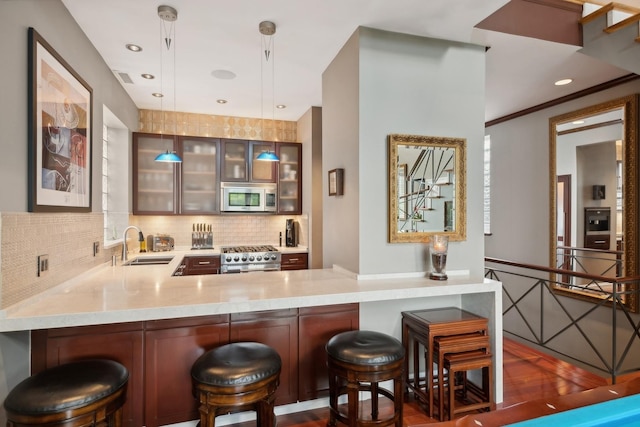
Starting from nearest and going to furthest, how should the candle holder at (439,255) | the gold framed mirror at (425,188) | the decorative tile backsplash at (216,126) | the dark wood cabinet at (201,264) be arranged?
the candle holder at (439,255) < the gold framed mirror at (425,188) < the dark wood cabinet at (201,264) < the decorative tile backsplash at (216,126)

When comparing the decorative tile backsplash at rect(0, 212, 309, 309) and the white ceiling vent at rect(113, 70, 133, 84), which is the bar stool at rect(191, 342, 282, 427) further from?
the white ceiling vent at rect(113, 70, 133, 84)

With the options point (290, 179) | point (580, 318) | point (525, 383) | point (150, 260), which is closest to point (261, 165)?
point (290, 179)

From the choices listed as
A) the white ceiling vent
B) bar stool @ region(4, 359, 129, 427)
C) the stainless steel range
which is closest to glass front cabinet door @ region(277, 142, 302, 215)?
the stainless steel range

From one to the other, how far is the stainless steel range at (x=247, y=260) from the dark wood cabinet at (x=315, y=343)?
88.7 inches

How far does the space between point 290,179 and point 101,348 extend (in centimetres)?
363

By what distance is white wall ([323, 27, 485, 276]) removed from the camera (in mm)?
A: 2707

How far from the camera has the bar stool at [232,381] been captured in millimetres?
1704

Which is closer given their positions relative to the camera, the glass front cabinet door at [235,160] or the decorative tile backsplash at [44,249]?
the decorative tile backsplash at [44,249]

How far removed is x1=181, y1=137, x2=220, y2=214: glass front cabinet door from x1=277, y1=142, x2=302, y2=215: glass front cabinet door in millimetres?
953

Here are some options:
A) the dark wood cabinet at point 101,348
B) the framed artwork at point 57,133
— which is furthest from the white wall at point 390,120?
the framed artwork at point 57,133

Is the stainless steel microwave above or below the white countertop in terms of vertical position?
above

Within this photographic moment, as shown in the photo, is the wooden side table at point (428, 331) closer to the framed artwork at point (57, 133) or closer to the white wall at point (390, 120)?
the white wall at point (390, 120)

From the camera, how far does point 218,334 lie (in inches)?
88.7

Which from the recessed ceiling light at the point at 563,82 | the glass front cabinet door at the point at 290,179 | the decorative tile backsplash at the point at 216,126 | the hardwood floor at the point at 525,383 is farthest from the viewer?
the glass front cabinet door at the point at 290,179
